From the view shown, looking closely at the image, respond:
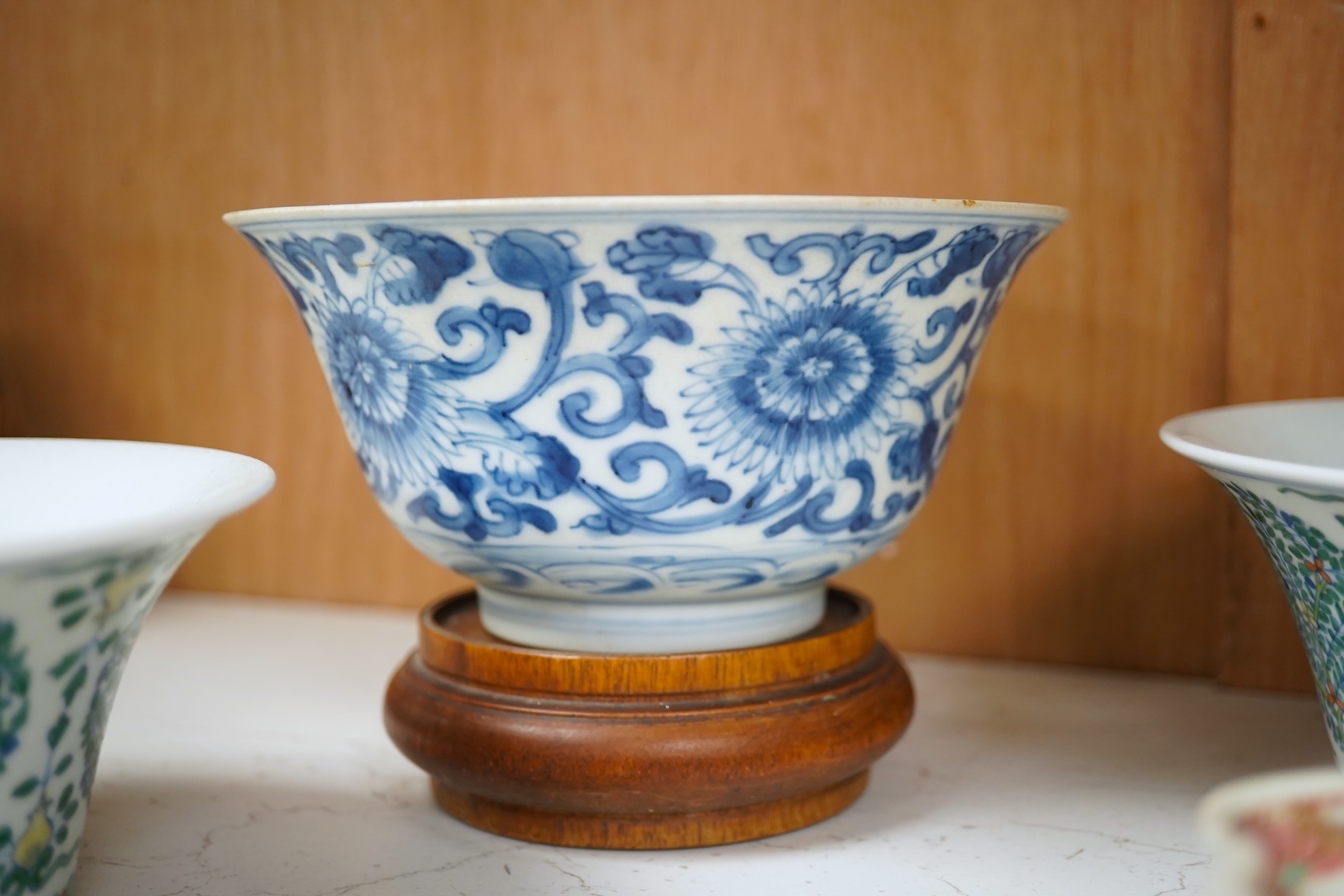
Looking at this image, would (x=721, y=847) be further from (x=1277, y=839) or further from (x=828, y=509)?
(x=1277, y=839)

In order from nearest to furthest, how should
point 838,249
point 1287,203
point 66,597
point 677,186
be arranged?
point 66,597 < point 838,249 < point 1287,203 < point 677,186

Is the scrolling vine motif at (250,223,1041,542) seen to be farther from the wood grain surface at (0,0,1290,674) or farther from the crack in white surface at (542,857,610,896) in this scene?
the wood grain surface at (0,0,1290,674)

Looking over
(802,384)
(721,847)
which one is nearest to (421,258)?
(802,384)

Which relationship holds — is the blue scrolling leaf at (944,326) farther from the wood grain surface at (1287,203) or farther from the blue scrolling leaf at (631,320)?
the wood grain surface at (1287,203)

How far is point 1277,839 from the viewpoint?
0.29 meters

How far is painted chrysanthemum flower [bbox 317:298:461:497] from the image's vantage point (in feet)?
1.72

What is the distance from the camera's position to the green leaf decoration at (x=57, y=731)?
42 centimetres

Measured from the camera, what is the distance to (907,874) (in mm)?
522

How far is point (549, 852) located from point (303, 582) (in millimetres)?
498

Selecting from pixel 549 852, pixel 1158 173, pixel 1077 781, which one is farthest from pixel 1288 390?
pixel 549 852

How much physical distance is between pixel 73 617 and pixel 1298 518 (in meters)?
0.42

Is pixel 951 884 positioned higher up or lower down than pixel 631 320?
lower down

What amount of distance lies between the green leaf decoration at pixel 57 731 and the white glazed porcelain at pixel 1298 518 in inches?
15.9

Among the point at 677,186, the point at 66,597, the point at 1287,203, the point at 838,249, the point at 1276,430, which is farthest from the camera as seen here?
the point at 677,186
